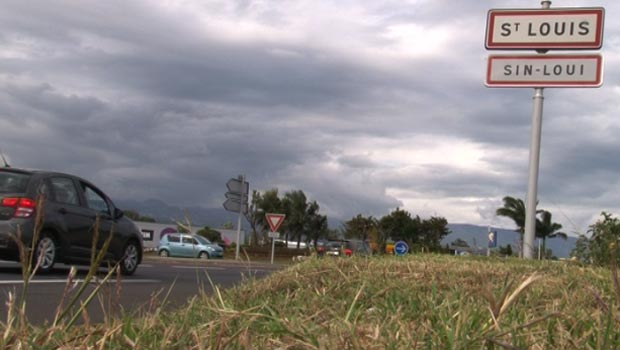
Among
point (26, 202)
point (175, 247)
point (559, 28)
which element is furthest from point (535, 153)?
point (175, 247)

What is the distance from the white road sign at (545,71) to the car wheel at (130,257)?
649 cm

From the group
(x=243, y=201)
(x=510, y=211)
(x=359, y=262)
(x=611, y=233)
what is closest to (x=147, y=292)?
(x=359, y=262)

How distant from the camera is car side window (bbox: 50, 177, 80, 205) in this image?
1205 centimetres

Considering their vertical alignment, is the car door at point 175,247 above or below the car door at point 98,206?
below

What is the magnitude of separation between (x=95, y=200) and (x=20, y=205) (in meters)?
1.91

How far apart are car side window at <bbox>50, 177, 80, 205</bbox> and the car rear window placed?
0.45 m

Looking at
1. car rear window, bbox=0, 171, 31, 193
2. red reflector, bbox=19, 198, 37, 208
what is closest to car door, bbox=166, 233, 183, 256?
car rear window, bbox=0, 171, 31, 193

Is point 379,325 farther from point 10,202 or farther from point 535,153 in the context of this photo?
point 10,202

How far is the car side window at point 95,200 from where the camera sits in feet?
42.2

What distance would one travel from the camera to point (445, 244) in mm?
8977

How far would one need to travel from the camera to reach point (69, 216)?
12094 mm

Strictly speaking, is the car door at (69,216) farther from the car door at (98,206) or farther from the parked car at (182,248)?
the parked car at (182,248)

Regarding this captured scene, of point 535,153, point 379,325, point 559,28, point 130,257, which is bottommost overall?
point 130,257

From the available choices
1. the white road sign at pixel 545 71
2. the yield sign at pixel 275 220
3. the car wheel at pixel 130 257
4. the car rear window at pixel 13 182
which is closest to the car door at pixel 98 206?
the car wheel at pixel 130 257
